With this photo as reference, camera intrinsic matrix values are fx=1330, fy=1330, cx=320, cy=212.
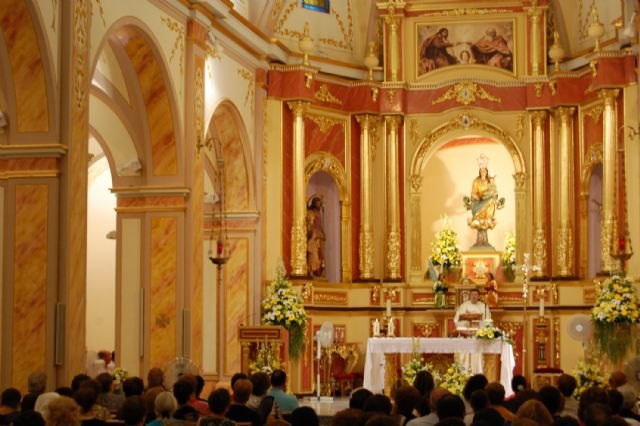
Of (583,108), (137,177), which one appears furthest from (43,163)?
(583,108)

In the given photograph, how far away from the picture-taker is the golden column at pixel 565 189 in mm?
27875

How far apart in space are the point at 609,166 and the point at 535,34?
3.72 m

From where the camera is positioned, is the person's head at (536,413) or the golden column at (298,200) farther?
the golden column at (298,200)

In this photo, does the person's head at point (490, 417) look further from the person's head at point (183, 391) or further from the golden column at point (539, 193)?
the golden column at point (539, 193)

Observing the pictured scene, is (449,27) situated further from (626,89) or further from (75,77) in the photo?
(75,77)

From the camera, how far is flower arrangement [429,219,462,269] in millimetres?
28578

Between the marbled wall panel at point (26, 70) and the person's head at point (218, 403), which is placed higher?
→ the marbled wall panel at point (26, 70)

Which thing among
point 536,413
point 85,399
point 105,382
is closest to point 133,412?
point 85,399

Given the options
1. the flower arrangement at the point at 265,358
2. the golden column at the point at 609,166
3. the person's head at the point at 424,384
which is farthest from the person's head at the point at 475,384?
the golden column at the point at 609,166

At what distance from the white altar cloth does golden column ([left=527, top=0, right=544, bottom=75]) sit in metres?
7.14

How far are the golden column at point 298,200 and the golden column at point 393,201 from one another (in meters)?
2.28

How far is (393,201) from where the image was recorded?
28812 mm

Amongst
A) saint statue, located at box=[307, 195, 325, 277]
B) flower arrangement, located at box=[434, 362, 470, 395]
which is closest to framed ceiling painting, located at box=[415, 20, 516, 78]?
saint statue, located at box=[307, 195, 325, 277]

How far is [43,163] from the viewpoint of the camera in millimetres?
17438
